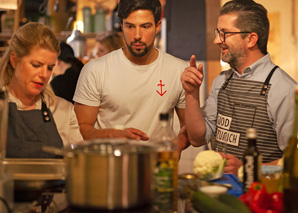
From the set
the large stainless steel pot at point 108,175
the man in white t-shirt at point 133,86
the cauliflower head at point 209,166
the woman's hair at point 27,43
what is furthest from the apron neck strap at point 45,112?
the large stainless steel pot at point 108,175

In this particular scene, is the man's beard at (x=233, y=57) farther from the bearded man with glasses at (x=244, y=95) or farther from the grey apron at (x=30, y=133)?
the grey apron at (x=30, y=133)

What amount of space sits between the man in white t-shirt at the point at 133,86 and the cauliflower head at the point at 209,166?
786mm

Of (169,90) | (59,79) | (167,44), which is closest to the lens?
(169,90)

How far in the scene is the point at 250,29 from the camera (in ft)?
8.11

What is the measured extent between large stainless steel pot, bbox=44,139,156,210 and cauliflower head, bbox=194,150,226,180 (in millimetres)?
511

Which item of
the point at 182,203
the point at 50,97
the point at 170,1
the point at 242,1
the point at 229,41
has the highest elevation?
the point at 170,1

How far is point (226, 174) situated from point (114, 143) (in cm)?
77

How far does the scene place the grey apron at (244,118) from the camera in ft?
7.66

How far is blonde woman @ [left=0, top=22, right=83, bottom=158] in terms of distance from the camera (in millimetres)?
1981

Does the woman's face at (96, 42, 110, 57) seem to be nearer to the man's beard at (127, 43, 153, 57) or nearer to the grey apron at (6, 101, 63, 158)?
the man's beard at (127, 43, 153, 57)

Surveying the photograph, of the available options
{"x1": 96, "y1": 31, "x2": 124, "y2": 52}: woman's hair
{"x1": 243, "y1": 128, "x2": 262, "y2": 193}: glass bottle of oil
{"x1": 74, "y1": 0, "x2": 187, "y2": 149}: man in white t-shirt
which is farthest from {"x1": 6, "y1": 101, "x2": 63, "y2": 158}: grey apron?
{"x1": 96, "y1": 31, "x2": 124, "y2": 52}: woman's hair

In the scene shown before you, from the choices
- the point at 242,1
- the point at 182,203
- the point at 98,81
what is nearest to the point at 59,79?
the point at 98,81

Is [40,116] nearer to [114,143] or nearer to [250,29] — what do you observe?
[114,143]

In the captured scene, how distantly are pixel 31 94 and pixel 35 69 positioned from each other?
144mm
